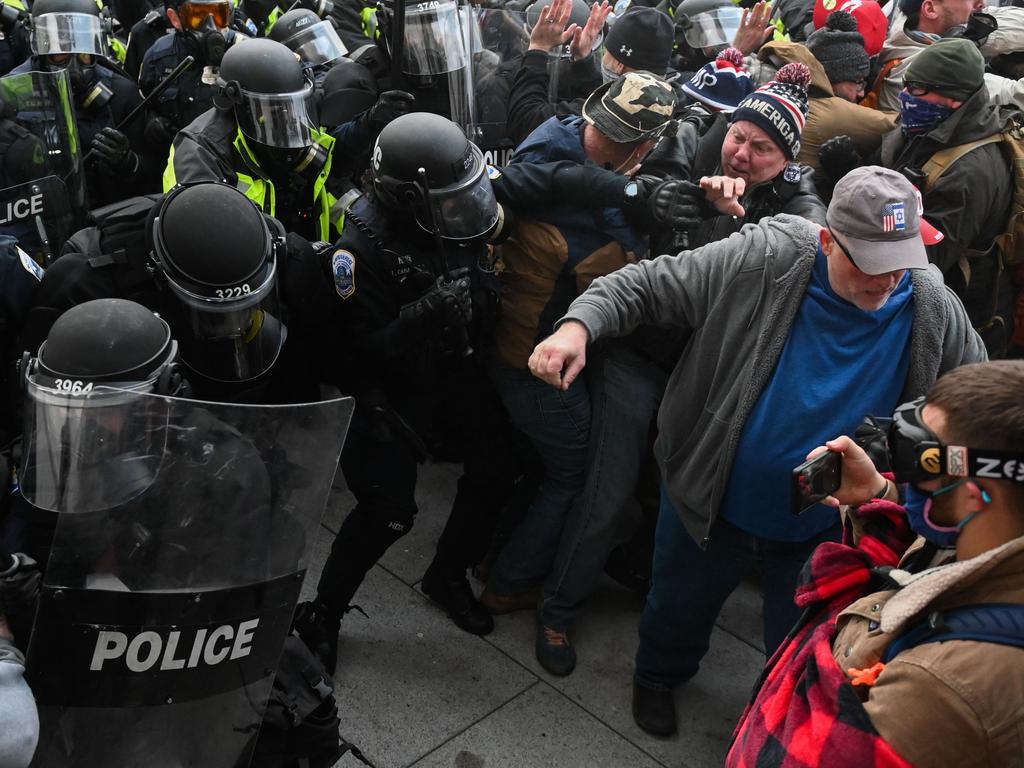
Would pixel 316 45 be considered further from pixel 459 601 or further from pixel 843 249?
pixel 843 249

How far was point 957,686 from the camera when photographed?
150 centimetres

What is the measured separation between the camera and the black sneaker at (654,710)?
3.52 metres

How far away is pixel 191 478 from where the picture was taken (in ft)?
6.09

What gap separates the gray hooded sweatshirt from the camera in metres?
2.74

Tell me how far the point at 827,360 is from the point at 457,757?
70.0 inches

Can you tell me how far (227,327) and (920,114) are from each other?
284 cm

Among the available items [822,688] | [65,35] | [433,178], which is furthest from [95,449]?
[65,35]

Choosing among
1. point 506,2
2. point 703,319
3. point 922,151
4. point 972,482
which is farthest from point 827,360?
point 506,2

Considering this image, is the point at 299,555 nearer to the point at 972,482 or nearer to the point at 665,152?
the point at 972,482

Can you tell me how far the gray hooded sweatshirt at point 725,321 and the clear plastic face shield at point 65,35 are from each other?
3703 millimetres

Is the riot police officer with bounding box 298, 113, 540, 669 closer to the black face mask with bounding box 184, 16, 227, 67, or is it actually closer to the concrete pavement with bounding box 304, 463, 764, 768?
the concrete pavement with bounding box 304, 463, 764, 768

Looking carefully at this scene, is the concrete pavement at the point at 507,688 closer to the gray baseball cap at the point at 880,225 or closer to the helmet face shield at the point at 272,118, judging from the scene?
the helmet face shield at the point at 272,118

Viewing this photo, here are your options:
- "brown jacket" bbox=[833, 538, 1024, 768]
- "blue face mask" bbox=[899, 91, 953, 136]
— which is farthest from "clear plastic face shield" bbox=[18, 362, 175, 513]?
"blue face mask" bbox=[899, 91, 953, 136]

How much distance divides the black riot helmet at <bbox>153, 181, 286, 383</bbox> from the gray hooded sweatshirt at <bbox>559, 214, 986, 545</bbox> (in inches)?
34.5
